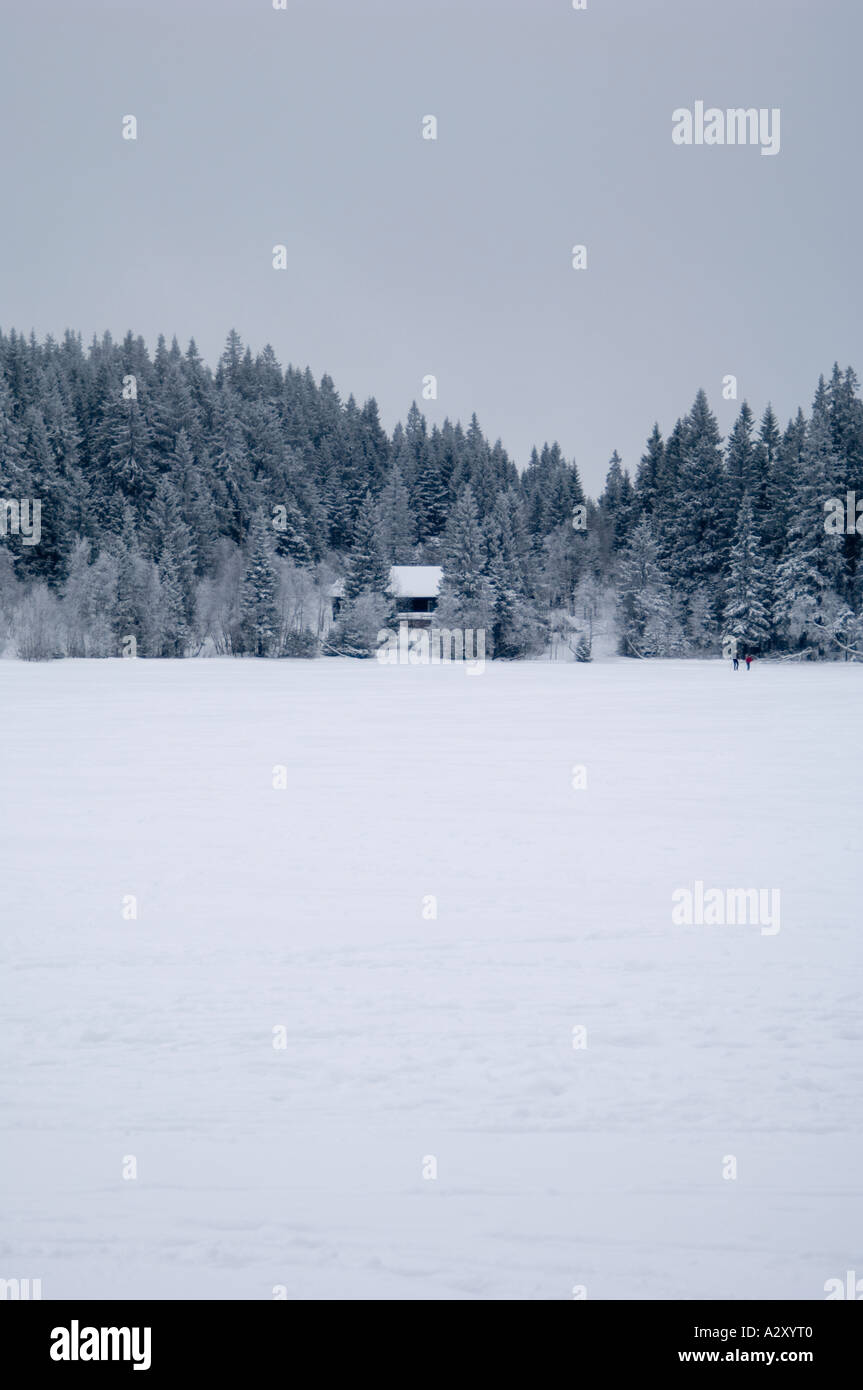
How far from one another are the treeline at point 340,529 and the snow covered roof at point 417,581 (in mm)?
2936

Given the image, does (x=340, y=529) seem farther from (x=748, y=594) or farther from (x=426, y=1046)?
(x=426, y=1046)

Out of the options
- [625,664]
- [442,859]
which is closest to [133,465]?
[625,664]

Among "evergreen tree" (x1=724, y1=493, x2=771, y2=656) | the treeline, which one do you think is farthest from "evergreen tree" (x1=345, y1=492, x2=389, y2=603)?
"evergreen tree" (x1=724, y1=493, x2=771, y2=656)

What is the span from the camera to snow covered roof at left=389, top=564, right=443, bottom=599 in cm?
9144

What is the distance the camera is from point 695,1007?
279 inches

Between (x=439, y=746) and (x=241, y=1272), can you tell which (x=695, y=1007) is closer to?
(x=241, y=1272)

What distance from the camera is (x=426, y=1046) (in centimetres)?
642

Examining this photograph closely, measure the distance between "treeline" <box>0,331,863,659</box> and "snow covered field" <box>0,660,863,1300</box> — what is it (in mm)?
53940

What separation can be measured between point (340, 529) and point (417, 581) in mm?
18449

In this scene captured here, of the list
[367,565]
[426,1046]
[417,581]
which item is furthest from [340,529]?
[426,1046]

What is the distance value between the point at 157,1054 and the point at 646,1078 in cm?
293

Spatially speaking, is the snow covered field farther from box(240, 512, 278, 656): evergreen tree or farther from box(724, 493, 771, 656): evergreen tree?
box(724, 493, 771, 656): evergreen tree

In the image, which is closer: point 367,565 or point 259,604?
point 259,604

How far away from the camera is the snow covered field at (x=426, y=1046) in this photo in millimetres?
4531
